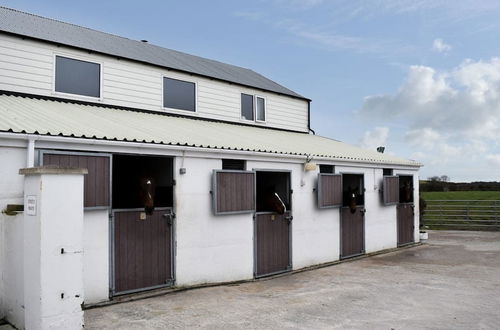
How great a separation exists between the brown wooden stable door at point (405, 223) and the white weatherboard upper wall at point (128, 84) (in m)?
4.56

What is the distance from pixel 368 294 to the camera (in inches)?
308

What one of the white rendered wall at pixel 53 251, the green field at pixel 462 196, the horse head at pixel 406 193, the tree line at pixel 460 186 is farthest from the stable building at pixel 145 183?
the tree line at pixel 460 186

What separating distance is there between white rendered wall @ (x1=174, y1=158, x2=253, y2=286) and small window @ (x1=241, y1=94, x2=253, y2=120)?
5.77 metres

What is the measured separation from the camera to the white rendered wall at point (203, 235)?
26.3 feet

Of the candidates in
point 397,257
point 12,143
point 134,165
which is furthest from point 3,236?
point 397,257

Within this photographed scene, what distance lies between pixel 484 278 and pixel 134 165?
25.9ft

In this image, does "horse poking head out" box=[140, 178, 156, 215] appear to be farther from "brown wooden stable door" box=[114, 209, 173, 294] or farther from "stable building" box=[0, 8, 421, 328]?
"brown wooden stable door" box=[114, 209, 173, 294]

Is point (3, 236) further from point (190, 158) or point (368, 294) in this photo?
point (368, 294)

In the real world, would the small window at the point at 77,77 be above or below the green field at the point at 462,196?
above

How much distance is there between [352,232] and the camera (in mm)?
12242

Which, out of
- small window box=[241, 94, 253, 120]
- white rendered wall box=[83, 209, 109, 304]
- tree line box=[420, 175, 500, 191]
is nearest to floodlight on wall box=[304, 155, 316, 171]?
small window box=[241, 94, 253, 120]

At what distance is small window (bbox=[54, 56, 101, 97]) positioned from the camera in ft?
32.8

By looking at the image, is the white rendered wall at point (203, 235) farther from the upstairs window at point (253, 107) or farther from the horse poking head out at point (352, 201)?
the upstairs window at point (253, 107)

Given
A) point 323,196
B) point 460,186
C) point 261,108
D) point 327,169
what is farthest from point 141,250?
point 460,186
